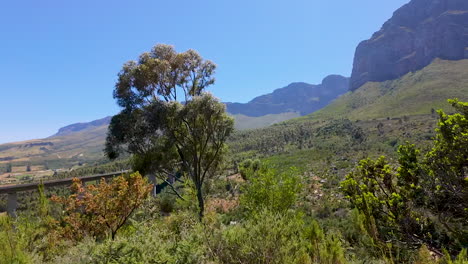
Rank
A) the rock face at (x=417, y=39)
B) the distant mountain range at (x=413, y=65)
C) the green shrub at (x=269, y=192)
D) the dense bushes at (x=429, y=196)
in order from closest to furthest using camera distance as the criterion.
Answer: the dense bushes at (x=429, y=196), the green shrub at (x=269, y=192), the distant mountain range at (x=413, y=65), the rock face at (x=417, y=39)

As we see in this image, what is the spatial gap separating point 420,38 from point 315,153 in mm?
161778

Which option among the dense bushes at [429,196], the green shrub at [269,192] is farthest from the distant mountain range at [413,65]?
the green shrub at [269,192]

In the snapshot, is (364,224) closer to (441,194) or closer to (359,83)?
(441,194)

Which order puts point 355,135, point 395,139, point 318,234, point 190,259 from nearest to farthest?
point 190,259, point 318,234, point 395,139, point 355,135

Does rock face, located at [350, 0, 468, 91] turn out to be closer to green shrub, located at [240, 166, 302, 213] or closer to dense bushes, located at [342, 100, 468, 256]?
dense bushes, located at [342, 100, 468, 256]

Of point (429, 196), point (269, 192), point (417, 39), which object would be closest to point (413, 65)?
point (417, 39)

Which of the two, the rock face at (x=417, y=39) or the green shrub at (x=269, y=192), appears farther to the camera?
the rock face at (x=417, y=39)

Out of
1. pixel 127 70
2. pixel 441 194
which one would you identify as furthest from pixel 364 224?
pixel 127 70

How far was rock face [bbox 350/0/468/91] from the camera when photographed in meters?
141

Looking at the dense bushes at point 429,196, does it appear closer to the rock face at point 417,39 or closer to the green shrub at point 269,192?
the green shrub at point 269,192

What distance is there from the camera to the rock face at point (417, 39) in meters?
141

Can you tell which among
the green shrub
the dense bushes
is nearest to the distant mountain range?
the dense bushes

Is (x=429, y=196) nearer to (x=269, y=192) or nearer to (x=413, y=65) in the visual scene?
(x=269, y=192)

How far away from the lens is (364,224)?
5320 mm
